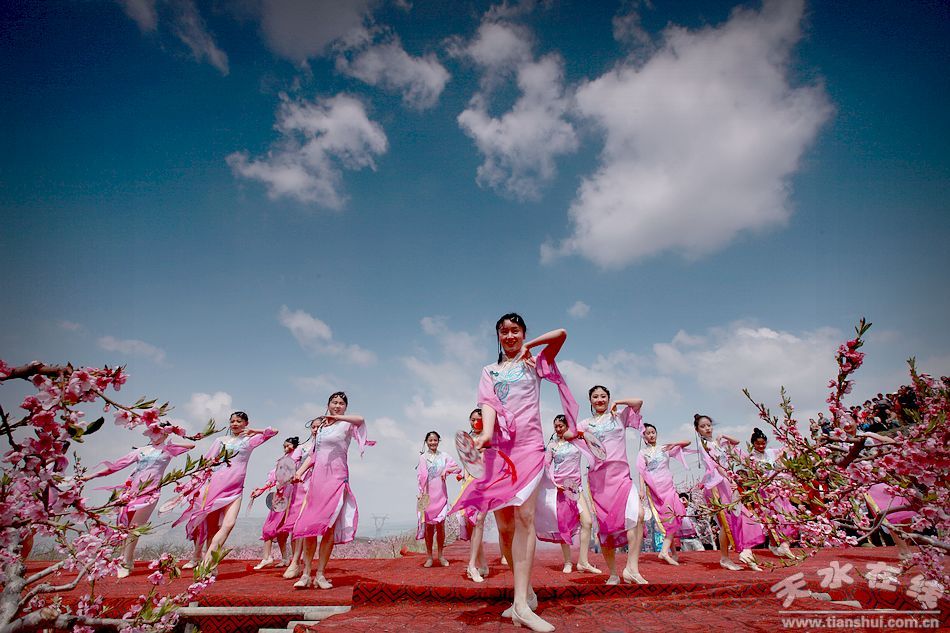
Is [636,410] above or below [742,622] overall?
above

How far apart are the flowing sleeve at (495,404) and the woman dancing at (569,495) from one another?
2769 mm

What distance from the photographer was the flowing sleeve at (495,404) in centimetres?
353

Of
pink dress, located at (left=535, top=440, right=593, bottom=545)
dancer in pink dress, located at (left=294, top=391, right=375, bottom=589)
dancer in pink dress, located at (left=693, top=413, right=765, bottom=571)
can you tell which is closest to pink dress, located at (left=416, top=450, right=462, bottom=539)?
pink dress, located at (left=535, top=440, right=593, bottom=545)

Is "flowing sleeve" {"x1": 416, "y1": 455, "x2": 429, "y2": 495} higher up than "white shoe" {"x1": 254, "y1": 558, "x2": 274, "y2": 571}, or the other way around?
"flowing sleeve" {"x1": 416, "y1": 455, "x2": 429, "y2": 495}

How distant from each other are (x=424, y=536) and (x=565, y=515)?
2923 millimetres

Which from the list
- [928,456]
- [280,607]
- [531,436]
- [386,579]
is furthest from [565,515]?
[928,456]

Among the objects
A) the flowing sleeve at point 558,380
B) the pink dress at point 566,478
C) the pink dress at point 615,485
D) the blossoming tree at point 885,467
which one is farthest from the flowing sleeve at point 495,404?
the pink dress at point 566,478

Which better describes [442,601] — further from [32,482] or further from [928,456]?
[928,456]

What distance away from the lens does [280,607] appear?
152 inches

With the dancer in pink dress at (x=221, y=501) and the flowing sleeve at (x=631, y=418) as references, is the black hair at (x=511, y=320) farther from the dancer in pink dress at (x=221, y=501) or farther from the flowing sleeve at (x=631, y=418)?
the dancer in pink dress at (x=221, y=501)

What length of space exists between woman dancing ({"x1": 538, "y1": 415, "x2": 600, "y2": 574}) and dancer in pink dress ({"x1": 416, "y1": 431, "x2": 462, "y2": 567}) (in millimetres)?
1809

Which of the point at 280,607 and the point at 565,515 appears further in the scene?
the point at 565,515

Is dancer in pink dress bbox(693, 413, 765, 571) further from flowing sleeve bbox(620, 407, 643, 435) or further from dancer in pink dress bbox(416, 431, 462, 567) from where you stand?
dancer in pink dress bbox(416, 431, 462, 567)

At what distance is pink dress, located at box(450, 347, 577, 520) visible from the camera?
3295 millimetres
